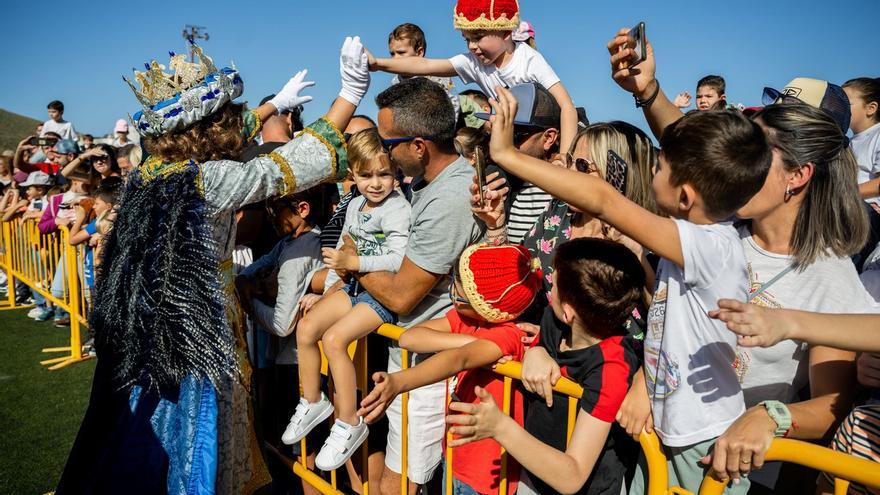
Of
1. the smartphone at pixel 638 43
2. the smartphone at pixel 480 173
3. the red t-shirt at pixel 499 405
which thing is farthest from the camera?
the red t-shirt at pixel 499 405

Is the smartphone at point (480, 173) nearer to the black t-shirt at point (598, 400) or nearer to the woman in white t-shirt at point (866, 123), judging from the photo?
the black t-shirt at point (598, 400)

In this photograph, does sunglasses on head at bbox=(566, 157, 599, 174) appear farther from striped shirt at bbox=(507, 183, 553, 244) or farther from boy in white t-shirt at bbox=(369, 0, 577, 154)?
boy in white t-shirt at bbox=(369, 0, 577, 154)

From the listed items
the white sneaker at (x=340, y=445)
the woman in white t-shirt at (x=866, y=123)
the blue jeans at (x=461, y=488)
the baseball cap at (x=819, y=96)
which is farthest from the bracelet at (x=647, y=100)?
the woman in white t-shirt at (x=866, y=123)

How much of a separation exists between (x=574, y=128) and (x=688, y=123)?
4.99 feet

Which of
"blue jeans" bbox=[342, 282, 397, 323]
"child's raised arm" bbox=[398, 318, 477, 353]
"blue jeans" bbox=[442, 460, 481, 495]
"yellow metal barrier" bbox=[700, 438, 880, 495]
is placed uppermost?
"blue jeans" bbox=[342, 282, 397, 323]

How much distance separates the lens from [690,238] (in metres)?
1.51

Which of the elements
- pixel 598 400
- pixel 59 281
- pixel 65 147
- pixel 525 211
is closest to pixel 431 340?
pixel 598 400

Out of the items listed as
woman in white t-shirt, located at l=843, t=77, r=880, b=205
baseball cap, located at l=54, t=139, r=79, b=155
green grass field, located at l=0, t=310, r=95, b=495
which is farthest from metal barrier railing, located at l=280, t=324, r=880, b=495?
baseball cap, located at l=54, t=139, r=79, b=155

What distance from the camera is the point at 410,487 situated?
2.77 meters

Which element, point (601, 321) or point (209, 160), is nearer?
point (601, 321)

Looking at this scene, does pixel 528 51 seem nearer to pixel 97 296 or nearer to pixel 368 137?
pixel 368 137

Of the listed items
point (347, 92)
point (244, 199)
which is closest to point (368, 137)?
point (347, 92)

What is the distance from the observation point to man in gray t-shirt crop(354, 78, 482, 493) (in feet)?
8.22

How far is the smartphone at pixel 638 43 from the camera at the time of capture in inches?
78.4
